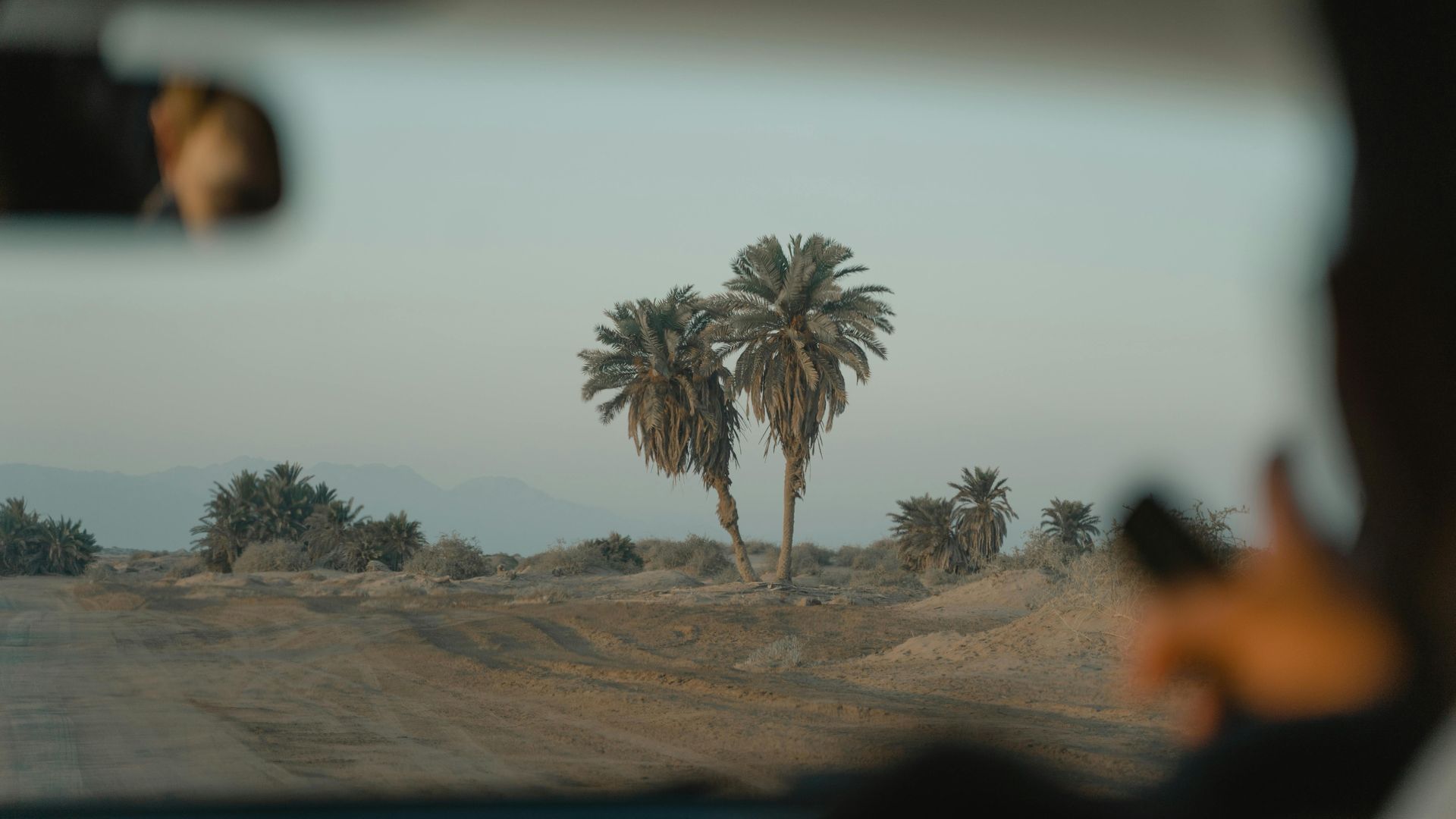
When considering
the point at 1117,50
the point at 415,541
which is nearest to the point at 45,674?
the point at 1117,50

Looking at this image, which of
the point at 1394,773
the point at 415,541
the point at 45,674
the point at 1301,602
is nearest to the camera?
the point at 1301,602

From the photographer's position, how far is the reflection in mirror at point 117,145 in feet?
11.1

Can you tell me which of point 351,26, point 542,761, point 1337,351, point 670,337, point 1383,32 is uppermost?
point 670,337

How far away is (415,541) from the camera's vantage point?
35.8m

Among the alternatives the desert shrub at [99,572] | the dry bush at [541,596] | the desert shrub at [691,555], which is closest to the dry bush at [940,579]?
the desert shrub at [691,555]

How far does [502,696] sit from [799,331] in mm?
20110

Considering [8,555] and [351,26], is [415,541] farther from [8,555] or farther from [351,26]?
[351,26]

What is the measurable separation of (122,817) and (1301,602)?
3549mm

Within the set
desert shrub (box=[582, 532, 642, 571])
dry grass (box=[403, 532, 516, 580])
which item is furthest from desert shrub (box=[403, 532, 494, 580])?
desert shrub (box=[582, 532, 642, 571])

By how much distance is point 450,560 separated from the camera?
1313 inches

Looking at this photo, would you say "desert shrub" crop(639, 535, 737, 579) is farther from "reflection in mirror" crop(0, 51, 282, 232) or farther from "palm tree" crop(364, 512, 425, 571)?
"reflection in mirror" crop(0, 51, 282, 232)

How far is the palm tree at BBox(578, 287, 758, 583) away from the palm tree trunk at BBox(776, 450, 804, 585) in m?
0.99

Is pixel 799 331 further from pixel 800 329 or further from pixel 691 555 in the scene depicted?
pixel 691 555

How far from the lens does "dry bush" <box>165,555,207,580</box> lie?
26.9m
